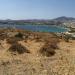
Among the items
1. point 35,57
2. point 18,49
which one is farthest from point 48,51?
point 35,57

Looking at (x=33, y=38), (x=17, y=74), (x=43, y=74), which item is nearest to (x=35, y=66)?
(x=17, y=74)

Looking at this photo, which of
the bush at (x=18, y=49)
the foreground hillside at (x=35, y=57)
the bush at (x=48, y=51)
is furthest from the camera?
the bush at (x=18, y=49)

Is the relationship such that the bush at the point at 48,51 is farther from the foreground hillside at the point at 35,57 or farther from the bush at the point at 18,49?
the bush at the point at 18,49

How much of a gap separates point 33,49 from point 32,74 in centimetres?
1192

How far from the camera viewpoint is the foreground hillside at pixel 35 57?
852cm

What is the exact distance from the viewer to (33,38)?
26.5 m

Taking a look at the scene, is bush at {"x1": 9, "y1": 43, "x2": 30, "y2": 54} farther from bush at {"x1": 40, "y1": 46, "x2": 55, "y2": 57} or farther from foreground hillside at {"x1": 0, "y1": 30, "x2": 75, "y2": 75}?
bush at {"x1": 40, "y1": 46, "x2": 55, "y2": 57}

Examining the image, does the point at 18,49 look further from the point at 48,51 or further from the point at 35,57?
the point at 35,57

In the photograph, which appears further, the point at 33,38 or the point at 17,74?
the point at 33,38

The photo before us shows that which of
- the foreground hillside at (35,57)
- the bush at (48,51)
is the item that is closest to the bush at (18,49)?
the foreground hillside at (35,57)

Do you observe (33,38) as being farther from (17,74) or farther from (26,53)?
(17,74)

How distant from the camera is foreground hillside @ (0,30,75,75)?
8521mm

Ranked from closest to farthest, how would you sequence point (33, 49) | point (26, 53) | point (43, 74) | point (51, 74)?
point (51, 74) < point (43, 74) < point (26, 53) < point (33, 49)

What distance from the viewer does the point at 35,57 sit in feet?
46.3
